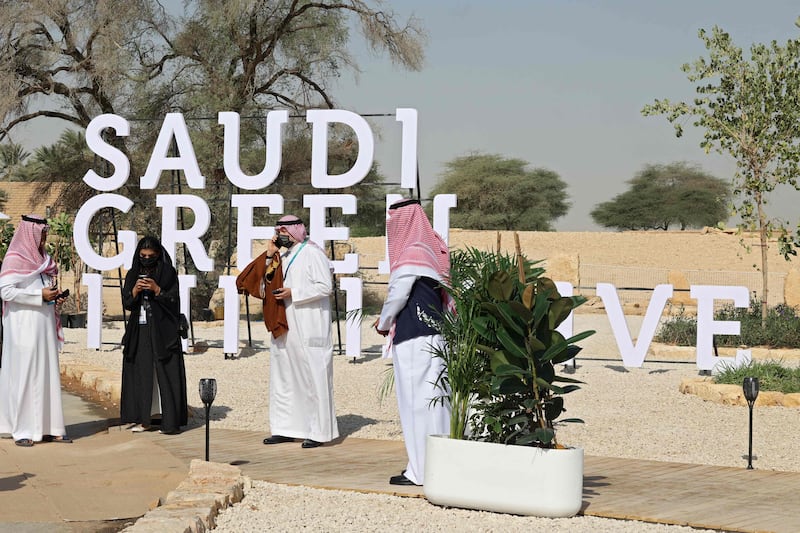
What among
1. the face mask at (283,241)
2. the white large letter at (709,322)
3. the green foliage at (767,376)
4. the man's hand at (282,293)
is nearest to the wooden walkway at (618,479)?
the man's hand at (282,293)

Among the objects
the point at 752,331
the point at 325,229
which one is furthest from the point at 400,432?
the point at 752,331

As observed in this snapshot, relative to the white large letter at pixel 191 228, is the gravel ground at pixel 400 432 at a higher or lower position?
lower

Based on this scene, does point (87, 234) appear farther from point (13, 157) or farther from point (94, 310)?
point (13, 157)

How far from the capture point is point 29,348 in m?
8.97

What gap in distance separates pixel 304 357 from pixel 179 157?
756 centimetres

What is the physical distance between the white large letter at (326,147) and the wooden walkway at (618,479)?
6469mm

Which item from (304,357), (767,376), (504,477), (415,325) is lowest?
(504,477)

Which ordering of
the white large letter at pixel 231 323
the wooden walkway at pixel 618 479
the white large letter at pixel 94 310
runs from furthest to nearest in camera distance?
1. the white large letter at pixel 94 310
2. the white large letter at pixel 231 323
3. the wooden walkway at pixel 618 479

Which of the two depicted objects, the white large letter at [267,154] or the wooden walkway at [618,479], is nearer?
the wooden walkway at [618,479]

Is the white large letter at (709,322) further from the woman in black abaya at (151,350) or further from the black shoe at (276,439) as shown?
the woman in black abaya at (151,350)

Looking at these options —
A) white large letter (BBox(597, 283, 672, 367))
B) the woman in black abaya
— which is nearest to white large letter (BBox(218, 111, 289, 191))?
white large letter (BBox(597, 283, 672, 367))

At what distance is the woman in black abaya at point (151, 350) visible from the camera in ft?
30.9

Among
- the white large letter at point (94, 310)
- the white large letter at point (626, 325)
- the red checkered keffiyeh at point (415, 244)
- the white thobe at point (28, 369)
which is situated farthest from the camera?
the white large letter at point (94, 310)

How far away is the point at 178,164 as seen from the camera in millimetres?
15906
